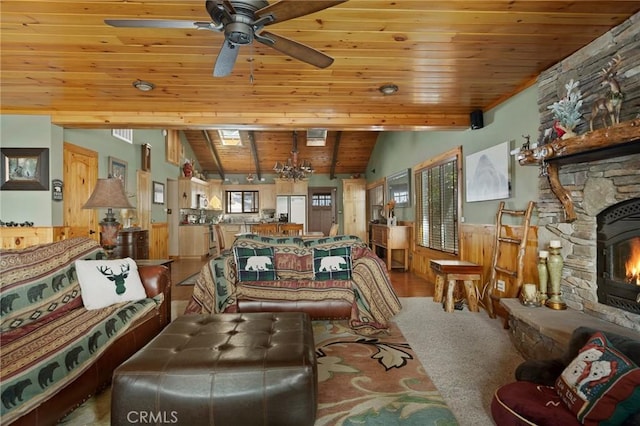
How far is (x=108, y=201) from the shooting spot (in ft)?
10.7

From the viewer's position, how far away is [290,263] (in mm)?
3559

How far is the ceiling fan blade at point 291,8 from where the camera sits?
1.66 m

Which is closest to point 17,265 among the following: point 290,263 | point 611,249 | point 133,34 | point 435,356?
point 133,34

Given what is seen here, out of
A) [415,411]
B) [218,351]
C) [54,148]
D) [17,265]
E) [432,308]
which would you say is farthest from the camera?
[54,148]

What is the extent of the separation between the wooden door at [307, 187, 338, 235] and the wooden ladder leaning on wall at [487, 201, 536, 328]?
24.9ft

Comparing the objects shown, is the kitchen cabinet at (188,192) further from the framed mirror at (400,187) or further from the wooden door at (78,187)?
the framed mirror at (400,187)

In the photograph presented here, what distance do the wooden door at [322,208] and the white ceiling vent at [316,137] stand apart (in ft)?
6.46

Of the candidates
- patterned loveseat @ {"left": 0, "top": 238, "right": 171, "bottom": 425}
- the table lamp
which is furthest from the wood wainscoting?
the table lamp

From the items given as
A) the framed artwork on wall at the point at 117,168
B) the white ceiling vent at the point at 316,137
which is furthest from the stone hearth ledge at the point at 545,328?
the white ceiling vent at the point at 316,137

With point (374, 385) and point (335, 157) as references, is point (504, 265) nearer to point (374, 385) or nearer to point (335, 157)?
point (374, 385)

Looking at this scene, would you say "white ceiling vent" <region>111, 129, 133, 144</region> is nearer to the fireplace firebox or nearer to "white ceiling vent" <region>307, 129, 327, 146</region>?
"white ceiling vent" <region>307, 129, 327, 146</region>

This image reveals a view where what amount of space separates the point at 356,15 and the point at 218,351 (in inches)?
87.8

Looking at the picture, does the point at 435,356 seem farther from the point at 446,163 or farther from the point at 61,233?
the point at 61,233

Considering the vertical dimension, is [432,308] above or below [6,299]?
below
